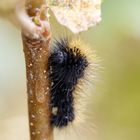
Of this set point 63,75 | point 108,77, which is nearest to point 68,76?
point 63,75

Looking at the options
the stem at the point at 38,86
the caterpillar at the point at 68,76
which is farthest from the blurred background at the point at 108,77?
the stem at the point at 38,86

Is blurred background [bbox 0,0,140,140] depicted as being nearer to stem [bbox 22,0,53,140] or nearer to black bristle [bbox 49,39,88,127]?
black bristle [bbox 49,39,88,127]

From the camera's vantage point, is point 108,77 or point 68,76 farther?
point 108,77

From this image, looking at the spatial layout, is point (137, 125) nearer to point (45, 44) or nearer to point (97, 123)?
point (97, 123)

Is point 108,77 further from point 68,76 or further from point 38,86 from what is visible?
point 38,86

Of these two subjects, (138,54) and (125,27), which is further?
(138,54)

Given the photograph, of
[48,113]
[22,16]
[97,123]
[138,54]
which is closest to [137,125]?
[97,123]
